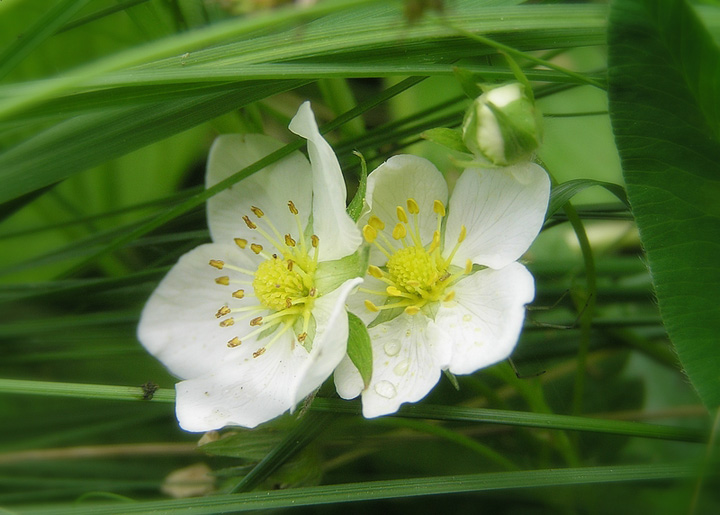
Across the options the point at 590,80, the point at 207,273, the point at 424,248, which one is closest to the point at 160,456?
the point at 207,273

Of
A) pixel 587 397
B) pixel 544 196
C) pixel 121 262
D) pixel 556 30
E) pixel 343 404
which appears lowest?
pixel 587 397

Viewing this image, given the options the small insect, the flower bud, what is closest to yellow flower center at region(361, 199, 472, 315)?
the flower bud

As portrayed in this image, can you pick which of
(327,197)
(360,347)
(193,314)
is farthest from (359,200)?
(193,314)

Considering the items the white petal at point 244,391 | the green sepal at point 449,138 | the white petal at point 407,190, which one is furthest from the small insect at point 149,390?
the green sepal at point 449,138

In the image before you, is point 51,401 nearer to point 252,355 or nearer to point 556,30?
point 252,355

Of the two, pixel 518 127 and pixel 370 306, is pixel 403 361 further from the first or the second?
pixel 518 127
